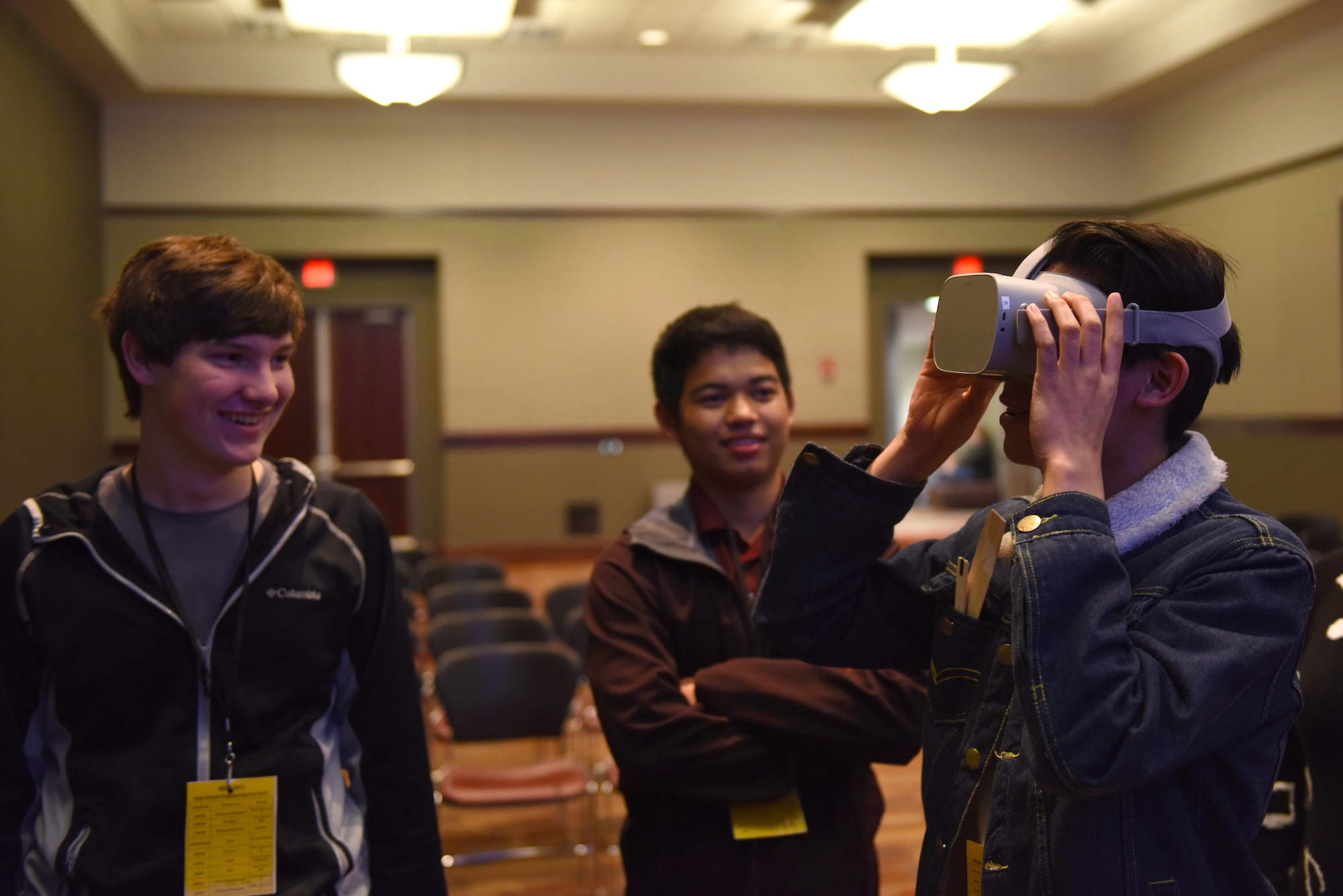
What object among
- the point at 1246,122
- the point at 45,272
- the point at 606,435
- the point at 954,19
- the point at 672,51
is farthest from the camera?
the point at 606,435

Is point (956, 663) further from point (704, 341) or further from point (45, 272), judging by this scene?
point (45, 272)

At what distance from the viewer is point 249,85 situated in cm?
815

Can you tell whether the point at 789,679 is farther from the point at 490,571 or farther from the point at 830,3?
the point at 830,3

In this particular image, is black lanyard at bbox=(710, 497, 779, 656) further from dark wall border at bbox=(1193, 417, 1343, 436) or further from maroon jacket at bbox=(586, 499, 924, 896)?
dark wall border at bbox=(1193, 417, 1343, 436)

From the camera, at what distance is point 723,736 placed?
1.65 metres

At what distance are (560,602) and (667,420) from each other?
315cm

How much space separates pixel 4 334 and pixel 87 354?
1.68m

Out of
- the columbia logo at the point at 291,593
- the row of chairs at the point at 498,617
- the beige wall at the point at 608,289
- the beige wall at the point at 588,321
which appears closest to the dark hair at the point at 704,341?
the columbia logo at the point at 291,593

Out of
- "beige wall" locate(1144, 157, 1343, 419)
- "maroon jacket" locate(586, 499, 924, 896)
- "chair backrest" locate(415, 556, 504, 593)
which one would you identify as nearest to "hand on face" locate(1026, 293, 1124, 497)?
"maroon jacket" locate(586, 499, 924, 896)

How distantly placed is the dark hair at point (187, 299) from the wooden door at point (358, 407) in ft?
25.9

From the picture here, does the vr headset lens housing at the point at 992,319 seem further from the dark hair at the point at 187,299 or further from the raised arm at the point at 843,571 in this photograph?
the dark hair at the point at 187,299

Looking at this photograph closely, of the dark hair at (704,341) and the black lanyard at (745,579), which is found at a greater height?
the dark hair at (704,341)

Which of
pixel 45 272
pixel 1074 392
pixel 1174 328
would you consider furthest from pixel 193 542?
pixel 45 272

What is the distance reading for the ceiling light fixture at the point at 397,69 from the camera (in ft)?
15.9
